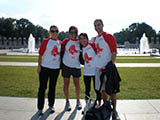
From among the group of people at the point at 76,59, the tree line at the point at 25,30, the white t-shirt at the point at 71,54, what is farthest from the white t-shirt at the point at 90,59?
the tree line at the point at 25,30

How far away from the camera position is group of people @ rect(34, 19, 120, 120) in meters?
4.16

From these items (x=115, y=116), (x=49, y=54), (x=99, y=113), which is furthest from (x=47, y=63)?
(x=115, y=116)

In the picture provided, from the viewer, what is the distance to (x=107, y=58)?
4.17 metres

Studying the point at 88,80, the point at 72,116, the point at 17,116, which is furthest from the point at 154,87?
the point at 17,116

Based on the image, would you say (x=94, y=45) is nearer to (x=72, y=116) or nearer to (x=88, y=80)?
(x=88, y=80)

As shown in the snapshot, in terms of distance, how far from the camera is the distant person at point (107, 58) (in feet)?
13.2

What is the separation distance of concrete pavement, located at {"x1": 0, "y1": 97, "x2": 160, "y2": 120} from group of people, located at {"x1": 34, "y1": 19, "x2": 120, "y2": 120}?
0.27 meters

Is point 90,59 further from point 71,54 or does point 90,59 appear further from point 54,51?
point 54,51

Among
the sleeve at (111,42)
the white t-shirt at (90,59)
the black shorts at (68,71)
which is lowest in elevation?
the black shorts at (68,71)

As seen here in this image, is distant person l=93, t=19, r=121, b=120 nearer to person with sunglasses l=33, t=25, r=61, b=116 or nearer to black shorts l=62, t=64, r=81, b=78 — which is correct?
black shorts l=62, t=64, r=81, b=78

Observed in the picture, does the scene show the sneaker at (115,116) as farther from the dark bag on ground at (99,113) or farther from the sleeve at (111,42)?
the sleeve at (111,42)

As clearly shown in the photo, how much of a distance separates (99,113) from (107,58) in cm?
136

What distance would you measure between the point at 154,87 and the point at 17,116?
18.9 feet

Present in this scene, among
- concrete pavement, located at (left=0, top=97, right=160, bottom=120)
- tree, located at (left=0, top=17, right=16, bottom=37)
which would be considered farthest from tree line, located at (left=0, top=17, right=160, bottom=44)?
concrete pavement, located at (left=0, top=97, right=160, bottom=120)
